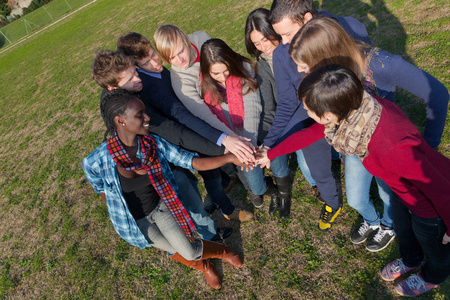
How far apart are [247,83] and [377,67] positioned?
4.25ft

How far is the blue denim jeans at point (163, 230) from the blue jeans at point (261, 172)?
112 centimetres

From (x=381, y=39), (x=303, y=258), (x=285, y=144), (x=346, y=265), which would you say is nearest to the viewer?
(x=285, y=144)

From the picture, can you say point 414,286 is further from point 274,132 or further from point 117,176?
point 117,176

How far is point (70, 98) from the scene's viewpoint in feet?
32.3

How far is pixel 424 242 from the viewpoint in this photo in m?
2.01

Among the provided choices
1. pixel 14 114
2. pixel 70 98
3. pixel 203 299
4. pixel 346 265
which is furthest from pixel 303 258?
pixel 14 114

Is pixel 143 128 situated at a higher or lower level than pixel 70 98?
higher

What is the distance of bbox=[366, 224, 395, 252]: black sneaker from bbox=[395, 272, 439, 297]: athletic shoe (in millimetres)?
398

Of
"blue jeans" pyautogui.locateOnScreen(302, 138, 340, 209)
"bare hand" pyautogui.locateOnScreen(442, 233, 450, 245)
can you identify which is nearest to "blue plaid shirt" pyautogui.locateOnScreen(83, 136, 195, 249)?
"blue jeans" pyautogui.locateOnScreen(302, 138, 340, 209)

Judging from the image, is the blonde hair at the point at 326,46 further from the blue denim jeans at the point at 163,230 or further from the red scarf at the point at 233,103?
the blue denim jeans at the point at 163,230

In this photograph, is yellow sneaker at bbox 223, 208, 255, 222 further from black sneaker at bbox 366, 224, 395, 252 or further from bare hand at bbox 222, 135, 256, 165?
black sneaker at bbox 366, 224, 395, 252

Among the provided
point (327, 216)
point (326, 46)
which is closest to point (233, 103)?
point (326, 46)

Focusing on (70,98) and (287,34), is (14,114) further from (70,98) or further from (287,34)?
(287,34)

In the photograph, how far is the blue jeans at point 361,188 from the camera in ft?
8.16
